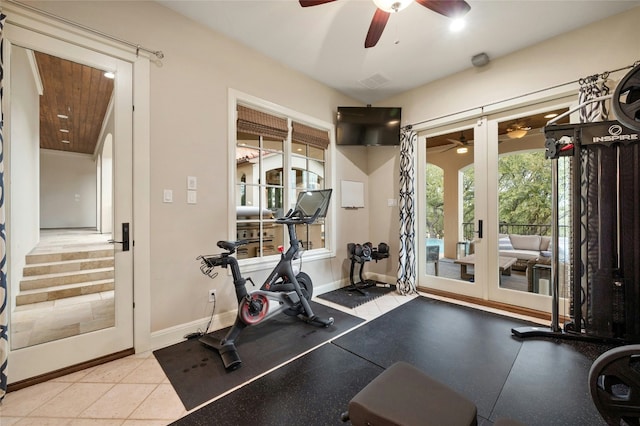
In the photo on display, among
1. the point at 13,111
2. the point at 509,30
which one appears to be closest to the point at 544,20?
the point at 509,30

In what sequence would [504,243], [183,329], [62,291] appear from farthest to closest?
[504,243] < [183,329] < [62,291]

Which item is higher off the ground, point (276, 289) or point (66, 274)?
point (66, 274)

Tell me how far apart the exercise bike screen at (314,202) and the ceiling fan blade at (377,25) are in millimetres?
1542

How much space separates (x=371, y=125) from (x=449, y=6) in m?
2.23

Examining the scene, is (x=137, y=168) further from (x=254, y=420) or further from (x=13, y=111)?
(x=254, y=420)

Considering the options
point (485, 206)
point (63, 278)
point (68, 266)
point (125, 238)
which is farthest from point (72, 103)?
point (485, 206)

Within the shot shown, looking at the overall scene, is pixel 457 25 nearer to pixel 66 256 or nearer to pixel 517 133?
pixel 517 133

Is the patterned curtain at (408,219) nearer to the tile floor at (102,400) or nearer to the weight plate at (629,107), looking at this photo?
the weight plate at (629,107)

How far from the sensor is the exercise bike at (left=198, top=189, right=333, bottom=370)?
2.24m

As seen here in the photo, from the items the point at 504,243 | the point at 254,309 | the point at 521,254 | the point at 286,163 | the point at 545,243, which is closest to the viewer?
the point at 254,309

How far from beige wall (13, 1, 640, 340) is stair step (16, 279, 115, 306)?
1.41 feet

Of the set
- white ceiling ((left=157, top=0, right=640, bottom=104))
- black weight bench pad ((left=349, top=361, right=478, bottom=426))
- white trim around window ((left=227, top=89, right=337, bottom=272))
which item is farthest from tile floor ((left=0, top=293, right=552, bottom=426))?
white ceiling ((left=157, top=0, right=640, bottom=104))

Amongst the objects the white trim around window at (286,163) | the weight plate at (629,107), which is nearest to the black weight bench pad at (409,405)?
the weight plate at (629,107)

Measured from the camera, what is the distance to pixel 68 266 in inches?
→ 89.3
